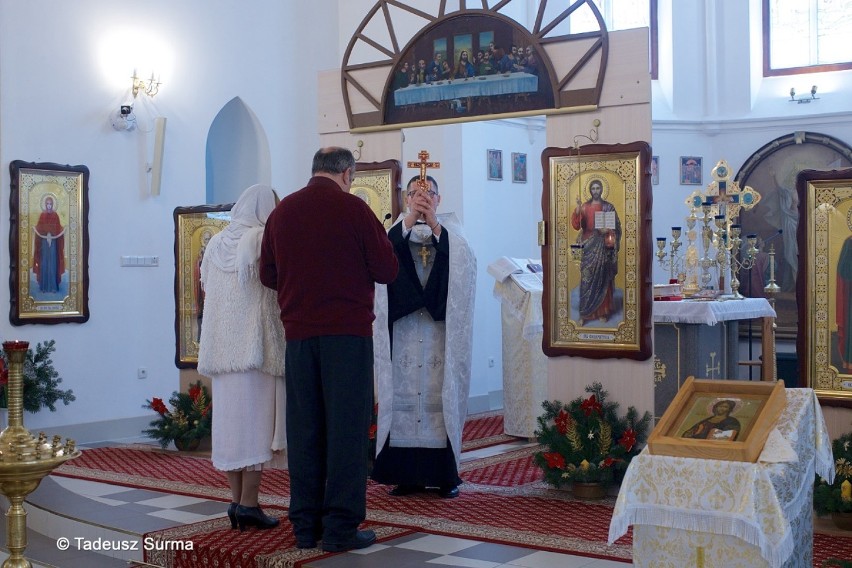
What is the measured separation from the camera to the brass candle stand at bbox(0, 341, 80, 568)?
3350 mm

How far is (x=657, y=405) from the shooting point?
27.7 ft

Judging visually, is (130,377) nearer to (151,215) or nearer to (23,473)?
(151,215)

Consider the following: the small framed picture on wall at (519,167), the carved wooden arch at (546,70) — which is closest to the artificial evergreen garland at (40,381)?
the carved wooden arch at (546,70)

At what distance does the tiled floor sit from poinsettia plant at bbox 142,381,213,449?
44.4 inches

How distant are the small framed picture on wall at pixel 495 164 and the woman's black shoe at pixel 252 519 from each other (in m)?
6.83

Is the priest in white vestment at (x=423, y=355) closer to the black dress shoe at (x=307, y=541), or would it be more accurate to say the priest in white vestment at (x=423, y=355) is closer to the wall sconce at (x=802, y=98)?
the black dress shoe at (x=307, y=541)

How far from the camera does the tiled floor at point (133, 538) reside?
499 centimetres

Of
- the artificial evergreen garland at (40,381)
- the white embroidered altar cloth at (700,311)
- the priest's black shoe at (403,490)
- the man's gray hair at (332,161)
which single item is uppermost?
the man's gray hair at (332,161)

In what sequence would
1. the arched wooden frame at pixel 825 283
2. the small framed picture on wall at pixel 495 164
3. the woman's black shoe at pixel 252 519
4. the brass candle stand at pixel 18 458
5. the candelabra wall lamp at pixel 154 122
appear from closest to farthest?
the brass candle stand at pixel 18 458 → the woman's black shoe at pixel 252 519 → the arched wooden frame at pixel 825 283 → the candelabra wall lamp at pixel 154 122 → the small framed picture on wall at pixel 495 164

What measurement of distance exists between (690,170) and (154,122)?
23.7 feet

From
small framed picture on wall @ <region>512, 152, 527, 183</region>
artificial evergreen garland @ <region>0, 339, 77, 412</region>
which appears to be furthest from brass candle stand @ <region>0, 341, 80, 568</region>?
small framed picture on wall @ <region>512, 152, 527, 183</region>

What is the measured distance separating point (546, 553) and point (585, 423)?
1523mm

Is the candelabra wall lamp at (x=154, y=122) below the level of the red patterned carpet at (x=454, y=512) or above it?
above

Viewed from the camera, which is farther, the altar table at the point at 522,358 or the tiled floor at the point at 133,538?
the altar table at the point at 522,358
